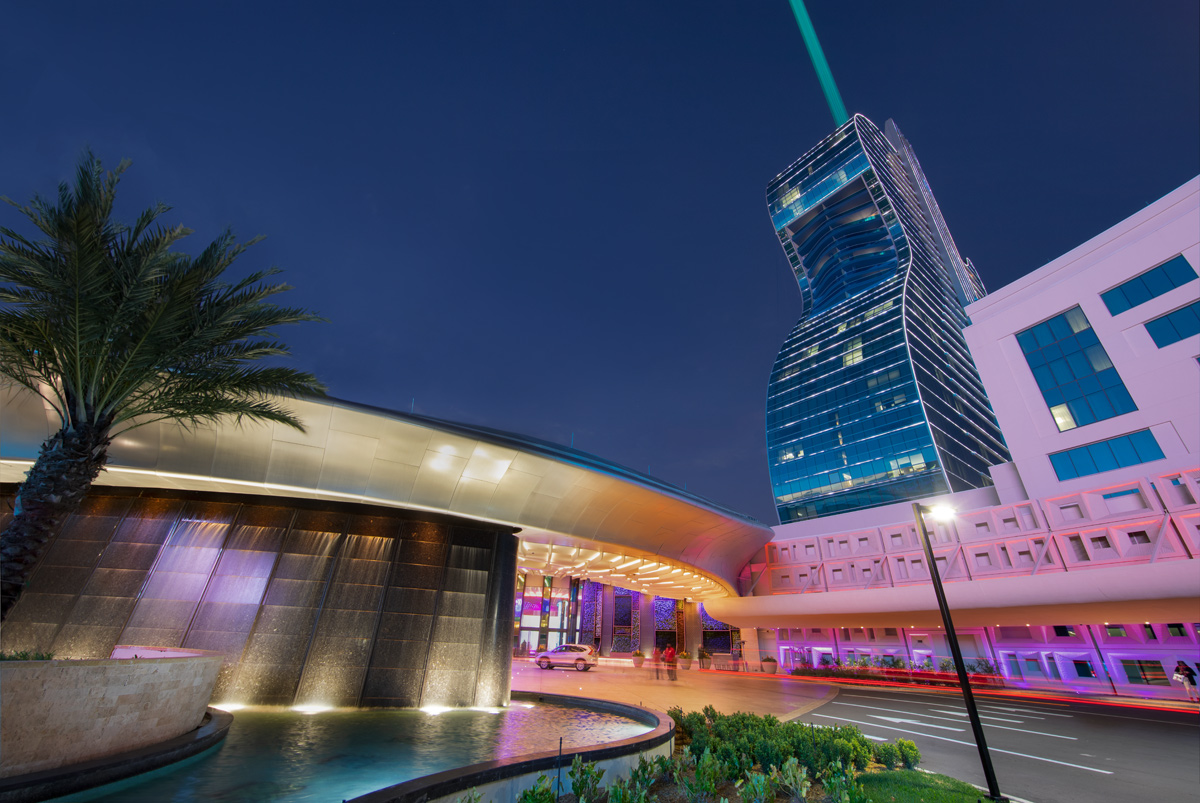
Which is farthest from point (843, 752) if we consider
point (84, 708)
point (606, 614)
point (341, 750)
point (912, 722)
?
point (606, 614)

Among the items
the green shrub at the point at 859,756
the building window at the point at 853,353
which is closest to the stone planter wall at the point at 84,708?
the green shrub at the point at 859,756

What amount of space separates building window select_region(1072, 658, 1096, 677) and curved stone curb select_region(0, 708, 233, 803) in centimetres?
5101

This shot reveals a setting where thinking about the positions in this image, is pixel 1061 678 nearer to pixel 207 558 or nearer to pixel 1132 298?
pixel 1132 298

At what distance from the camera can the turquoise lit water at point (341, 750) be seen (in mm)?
5895

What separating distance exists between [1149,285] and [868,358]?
5643 cm

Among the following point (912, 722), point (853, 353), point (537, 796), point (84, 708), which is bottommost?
point (912, 722)

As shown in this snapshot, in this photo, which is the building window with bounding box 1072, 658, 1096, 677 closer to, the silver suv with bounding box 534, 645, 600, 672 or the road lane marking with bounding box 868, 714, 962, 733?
the road lane marking with bounding box 868, 714, 962, 733

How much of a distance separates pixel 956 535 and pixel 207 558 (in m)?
46.3

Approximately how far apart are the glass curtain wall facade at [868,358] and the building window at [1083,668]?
37.0 meters

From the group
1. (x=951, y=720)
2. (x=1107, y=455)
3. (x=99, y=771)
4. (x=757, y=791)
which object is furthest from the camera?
(x=1107, y=455)

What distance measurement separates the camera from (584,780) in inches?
241

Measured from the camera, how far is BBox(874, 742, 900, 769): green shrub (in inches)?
394

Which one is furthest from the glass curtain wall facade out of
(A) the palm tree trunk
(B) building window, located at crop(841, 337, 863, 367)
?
(A) the palm tree trunk

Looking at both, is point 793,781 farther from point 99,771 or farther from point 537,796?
point 99,771
